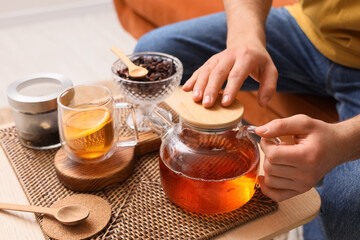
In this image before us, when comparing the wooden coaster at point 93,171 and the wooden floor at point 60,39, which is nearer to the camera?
the wooden coaster at point 93,171

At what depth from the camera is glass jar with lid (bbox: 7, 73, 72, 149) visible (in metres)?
0.92

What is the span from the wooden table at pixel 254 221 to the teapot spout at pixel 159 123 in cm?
23

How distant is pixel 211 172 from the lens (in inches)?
29.0

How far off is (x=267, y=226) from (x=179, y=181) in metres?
0.19


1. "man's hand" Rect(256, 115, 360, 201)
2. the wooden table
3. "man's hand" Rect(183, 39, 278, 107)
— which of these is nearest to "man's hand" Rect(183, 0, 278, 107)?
"man's hand" Rect(183, 39, 278, 107)

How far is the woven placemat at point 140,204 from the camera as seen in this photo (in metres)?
0.75

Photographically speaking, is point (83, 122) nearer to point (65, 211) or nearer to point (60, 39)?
point (65, 211)

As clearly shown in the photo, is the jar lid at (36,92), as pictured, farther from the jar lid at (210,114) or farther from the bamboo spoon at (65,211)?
the jar lid at (210,114)

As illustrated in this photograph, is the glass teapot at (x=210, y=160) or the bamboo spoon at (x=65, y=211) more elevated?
the glass teapot at (x=210, y=160)

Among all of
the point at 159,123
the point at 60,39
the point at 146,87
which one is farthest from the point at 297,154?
the point at 60,39

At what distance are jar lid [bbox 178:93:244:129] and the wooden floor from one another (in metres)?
1.58

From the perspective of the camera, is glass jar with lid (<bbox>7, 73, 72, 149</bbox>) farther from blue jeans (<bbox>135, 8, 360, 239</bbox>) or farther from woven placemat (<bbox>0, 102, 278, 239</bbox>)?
blue jeans (<bbox>135, 8, 360, 239</bbox>)

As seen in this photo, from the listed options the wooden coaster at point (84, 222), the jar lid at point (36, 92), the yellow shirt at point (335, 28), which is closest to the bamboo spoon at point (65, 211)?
the wooden coaster at point (84, 222)

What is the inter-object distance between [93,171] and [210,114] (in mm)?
286
